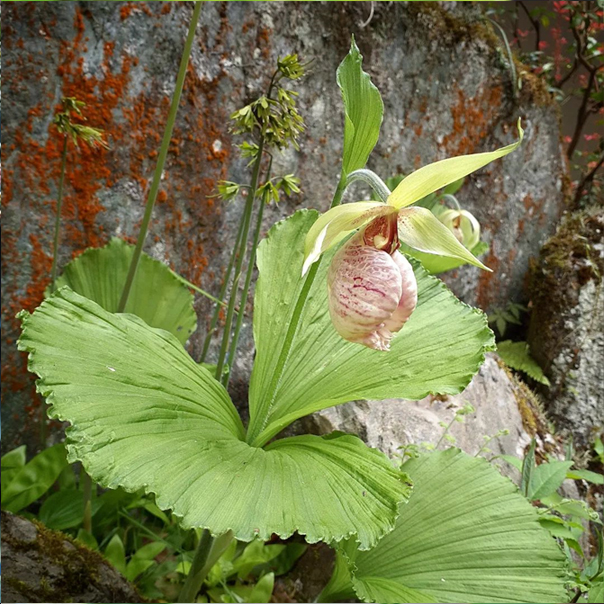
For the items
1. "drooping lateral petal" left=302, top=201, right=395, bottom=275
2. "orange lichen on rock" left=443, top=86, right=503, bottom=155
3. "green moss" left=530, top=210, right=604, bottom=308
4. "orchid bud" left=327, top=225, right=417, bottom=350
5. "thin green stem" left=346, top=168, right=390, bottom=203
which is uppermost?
"orange lichen on rock" left=443, top=86, right=503, bottom=155

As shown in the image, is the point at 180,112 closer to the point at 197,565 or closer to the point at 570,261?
the point at 197,565

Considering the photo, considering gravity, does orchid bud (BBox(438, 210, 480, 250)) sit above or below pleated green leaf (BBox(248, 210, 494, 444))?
above

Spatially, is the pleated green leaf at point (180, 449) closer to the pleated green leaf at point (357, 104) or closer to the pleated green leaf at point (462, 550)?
the pleated green leaf at point (462, 550)

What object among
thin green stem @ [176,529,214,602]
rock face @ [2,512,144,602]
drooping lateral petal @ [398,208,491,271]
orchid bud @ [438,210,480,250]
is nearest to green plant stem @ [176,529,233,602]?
thin green stem @ [176,529,214,602]

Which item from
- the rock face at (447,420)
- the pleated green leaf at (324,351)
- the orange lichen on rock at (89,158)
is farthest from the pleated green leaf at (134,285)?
the rock face at (447,420)

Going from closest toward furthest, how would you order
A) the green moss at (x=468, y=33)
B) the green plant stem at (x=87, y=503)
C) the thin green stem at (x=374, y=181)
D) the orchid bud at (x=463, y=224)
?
the thin green stem at (x=374, y=181), the green plant stem at (x=87, y=503), the orchid bud at (x=463, y=224), the green moss at (x=468, y=33)

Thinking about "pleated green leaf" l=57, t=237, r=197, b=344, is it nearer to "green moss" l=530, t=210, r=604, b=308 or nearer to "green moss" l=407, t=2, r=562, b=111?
"green moss" l=407, t=2, r=562, b=111

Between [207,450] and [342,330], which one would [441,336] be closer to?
[342,330]
